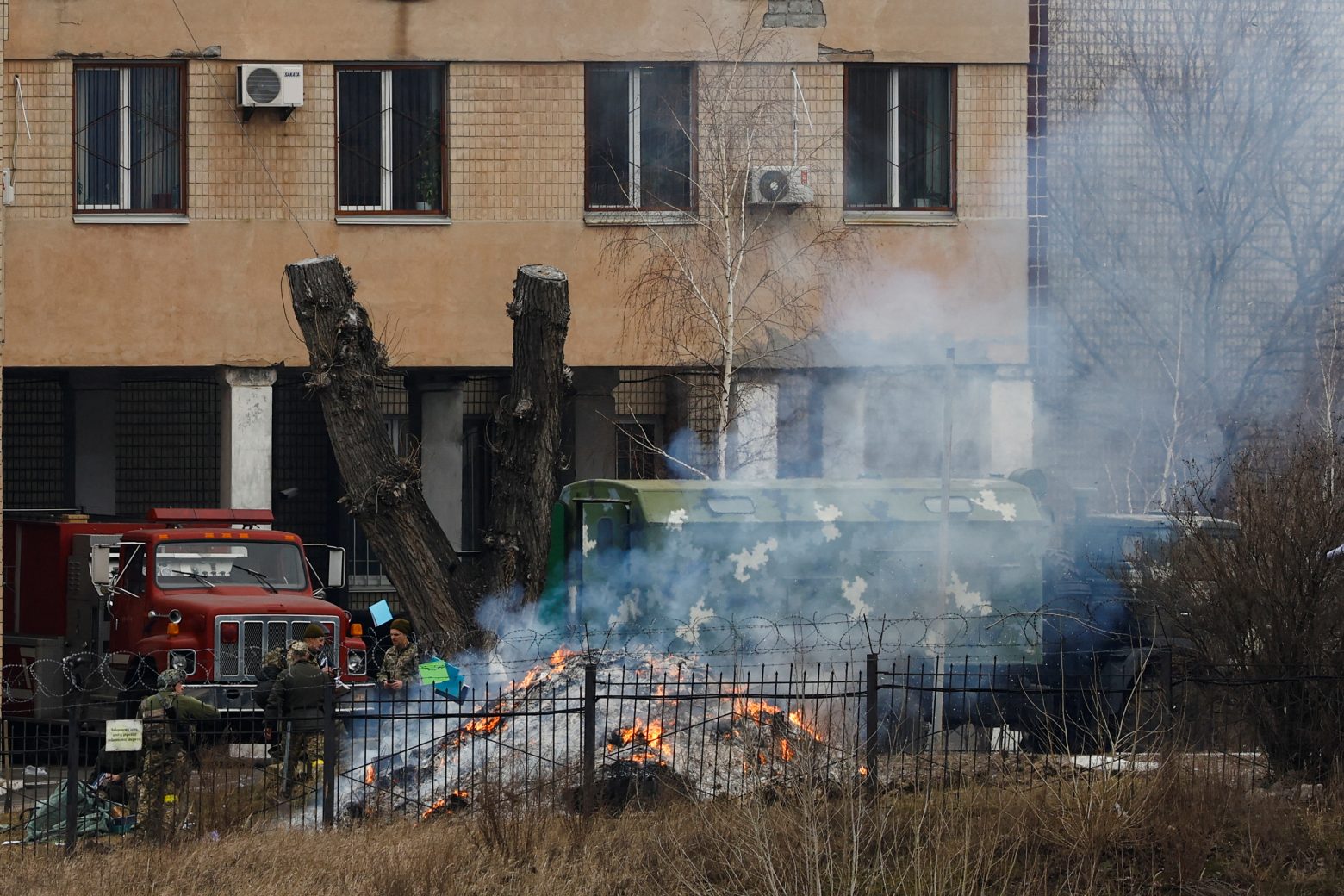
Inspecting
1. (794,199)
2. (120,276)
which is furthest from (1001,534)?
(120,276)

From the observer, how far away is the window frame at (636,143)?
2156 cm

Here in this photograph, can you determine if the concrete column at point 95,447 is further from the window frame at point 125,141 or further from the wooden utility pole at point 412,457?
the wooden utility pole at point 412,457

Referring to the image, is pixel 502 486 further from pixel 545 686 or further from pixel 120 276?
pixel 120 276

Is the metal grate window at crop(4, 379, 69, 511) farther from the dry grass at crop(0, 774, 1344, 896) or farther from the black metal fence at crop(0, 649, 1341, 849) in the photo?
the dry grass at crop(0, 774, 1344, 896)

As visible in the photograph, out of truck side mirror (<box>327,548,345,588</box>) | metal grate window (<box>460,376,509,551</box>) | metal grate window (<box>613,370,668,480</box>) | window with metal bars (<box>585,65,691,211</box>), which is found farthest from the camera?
metal grate window (<box>460,376,509,551</box>)

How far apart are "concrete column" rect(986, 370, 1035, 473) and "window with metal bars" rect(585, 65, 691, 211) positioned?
4.34 meters

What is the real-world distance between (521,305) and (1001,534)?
470 centimetres

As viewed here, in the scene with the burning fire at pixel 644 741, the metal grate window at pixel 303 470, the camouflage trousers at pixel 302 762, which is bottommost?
the camouflage trousers at pixel 302 762

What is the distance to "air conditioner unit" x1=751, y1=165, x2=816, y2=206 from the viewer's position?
69.5ft

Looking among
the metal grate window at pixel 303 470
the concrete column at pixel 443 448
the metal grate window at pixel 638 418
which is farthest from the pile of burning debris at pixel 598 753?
the metal grate window at pixel 303 470

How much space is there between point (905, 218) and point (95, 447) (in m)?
11.4

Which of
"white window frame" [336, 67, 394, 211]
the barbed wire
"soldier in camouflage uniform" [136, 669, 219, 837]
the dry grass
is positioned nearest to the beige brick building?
"white window frame" [336, 67, 394, 211]

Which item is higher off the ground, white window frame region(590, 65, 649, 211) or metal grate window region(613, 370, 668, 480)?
white window frame region(590, 65, 649, 211)

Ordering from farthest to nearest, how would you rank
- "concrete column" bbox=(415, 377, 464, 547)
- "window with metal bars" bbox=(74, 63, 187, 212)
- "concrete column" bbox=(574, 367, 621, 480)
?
"concrete column" bbox=(574, 367, 621, 480), "concrete column" bbox=(415, 377, 464, 547), "window with metal bars" bbox=(74, 63, 187, 212)
